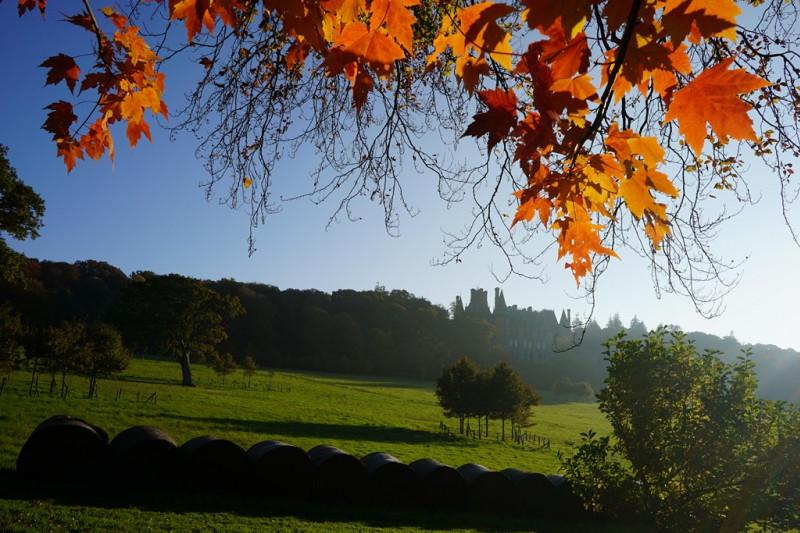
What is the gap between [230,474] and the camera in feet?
52.1

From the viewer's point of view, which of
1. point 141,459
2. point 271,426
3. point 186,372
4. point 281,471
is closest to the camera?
point 141,459

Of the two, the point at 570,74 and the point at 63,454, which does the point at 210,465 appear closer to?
the point at 63,454

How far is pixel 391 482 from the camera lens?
17.4 metres

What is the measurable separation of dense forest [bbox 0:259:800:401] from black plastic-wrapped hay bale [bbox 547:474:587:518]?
55567 mm

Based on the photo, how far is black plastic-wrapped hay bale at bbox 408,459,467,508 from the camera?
17938 mm

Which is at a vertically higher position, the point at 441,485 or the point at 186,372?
the point at 186,372

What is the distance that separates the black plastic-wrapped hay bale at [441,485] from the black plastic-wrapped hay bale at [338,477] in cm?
211

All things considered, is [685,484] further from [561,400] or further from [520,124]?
[561,400]

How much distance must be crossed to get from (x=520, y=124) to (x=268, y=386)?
51374 millimetres

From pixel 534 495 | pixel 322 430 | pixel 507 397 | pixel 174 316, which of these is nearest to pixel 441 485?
pixel 534 495

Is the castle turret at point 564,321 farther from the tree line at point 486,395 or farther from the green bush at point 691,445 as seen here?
the tree line at point 486,395

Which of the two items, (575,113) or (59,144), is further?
(59,144)

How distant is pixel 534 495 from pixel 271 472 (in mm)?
9591

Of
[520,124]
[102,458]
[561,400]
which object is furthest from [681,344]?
[561,400]
